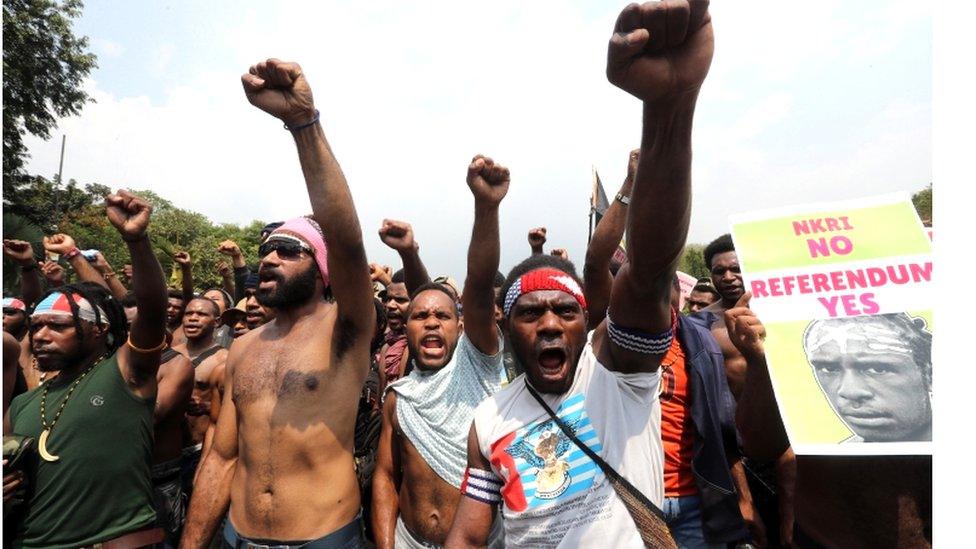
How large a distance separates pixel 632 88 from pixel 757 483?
3166 mm

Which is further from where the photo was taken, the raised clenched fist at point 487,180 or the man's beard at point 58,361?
the man's beard at point 58,361

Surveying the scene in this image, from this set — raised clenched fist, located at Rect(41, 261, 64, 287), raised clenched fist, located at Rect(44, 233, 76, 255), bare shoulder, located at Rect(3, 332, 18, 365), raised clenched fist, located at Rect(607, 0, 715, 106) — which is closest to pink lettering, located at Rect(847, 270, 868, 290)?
raised clenched fist, located at Rect(607, 0, 715, 106)

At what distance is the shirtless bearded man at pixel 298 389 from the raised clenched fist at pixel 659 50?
1.49 metres

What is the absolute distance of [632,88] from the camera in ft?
4.50

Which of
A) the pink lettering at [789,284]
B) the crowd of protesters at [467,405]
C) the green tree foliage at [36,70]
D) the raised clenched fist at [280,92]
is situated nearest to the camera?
the crowd of protesters at [467,405]

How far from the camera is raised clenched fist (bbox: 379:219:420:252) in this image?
3.89 metres

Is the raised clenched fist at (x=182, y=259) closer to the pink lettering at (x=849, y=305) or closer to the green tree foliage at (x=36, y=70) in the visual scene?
the pink lettering at (x=849, y=305)

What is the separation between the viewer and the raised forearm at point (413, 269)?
4.11 metres

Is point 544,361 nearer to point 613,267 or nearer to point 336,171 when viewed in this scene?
point 336,171

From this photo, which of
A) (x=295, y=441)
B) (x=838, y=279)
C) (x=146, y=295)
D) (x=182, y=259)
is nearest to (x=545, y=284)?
(x=838, y=279)

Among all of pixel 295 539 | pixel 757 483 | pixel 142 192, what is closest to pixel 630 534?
pixel 295 539

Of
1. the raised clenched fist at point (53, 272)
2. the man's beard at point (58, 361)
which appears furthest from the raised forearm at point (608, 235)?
the raised clenched fist at point (53, 272)

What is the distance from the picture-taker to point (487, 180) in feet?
9.46

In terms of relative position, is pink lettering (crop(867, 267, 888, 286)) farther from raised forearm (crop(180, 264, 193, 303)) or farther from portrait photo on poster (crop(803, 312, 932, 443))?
raised forearm (crop(180, 264, 193, 303))
